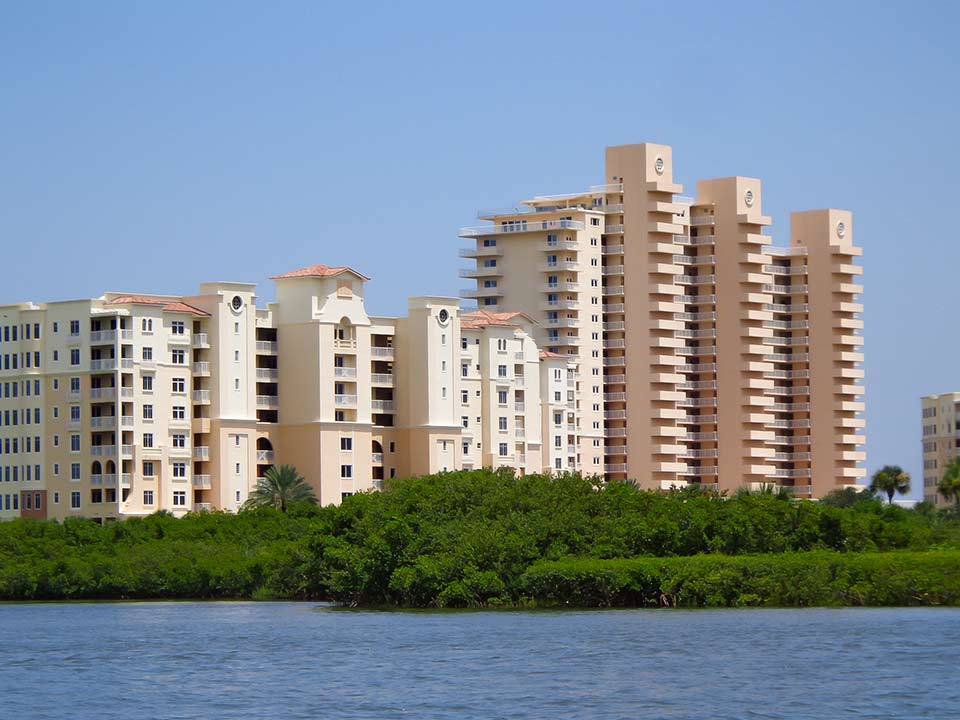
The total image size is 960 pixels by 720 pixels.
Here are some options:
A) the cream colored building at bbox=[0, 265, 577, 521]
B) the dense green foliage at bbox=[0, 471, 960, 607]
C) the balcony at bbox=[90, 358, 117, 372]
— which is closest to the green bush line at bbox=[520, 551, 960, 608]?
the dense green foliage at bbox=[0, 471, 960, 607]

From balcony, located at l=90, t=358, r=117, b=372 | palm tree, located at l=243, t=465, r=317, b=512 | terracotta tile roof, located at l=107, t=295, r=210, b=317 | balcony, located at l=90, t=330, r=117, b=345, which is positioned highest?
terracotta tile roof, located at l=107, t=295, r=210, b=317

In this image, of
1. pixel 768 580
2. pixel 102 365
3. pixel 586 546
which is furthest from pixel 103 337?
pixel 768 580

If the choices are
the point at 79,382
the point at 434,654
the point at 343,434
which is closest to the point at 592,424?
the point at 343,434

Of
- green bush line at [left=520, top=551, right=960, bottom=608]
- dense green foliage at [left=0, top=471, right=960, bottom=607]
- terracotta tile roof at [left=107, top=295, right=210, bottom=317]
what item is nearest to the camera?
green bush line at [left=520, top=551, right=960, bottom=608]

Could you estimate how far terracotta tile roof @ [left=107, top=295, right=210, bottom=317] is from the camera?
471 ft

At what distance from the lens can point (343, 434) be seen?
496 ft

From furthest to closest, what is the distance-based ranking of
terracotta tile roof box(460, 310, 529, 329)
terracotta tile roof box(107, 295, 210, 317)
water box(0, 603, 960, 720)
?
terracotta tile roof box(460, 310, 529, 329)
terracotta tile roof box(107, 295, 210, 317)
water box(0, 603, 960, 720)

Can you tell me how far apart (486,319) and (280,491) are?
104 feet

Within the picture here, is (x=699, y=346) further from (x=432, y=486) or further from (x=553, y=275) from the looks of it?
(x=432, y=486)

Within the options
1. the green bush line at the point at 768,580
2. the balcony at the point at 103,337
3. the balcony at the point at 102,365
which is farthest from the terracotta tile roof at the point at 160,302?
the green bush line at the point at 768,580

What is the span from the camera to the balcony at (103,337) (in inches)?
5531

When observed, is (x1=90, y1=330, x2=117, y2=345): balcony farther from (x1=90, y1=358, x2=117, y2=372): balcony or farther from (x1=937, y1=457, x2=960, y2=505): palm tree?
(x1=937, y1=457, x2=960, y2=505): palm tree

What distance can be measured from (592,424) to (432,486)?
87.0 meters

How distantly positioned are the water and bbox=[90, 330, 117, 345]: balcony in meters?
52.7
